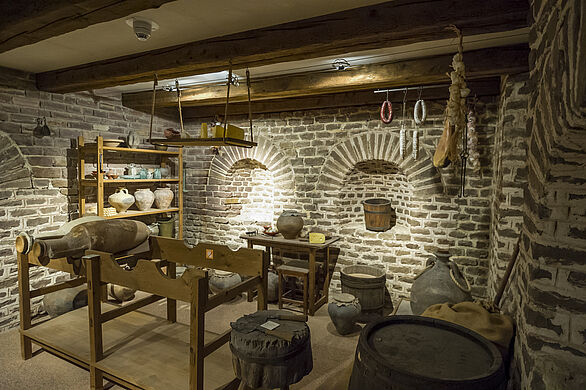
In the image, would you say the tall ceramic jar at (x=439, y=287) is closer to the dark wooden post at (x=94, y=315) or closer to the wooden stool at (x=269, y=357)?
the wooden stool at (x=269, y=357)

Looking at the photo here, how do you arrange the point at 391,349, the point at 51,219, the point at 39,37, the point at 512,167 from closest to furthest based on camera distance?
the point at 391,349
the point at 39,37
the point at 512,167
the point at 51,219

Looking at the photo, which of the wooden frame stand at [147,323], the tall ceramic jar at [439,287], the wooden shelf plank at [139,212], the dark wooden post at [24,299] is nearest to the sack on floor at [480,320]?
Answer: the tall ceramic jar at [439,287]

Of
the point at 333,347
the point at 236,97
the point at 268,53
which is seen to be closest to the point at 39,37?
the point at 268,53

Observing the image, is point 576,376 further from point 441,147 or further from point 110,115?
point 110,115

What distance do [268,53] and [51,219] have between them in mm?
3138

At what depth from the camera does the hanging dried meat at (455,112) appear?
226 centimetres

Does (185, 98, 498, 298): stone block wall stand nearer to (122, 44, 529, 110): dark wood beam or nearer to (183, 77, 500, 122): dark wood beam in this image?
(183, 77, 500, 122): dark wood beam

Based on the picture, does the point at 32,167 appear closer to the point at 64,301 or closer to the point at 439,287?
the point at 64,301

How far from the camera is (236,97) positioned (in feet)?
13.0

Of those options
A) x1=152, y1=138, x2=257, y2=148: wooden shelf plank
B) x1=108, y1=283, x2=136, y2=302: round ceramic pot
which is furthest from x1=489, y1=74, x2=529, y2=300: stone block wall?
x1=108, y1=283, x2=136, y2=302: round ceramic pot

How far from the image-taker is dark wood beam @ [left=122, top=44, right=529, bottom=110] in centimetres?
269

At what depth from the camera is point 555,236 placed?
1314 mm

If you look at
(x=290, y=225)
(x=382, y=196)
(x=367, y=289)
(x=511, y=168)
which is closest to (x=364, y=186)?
(x=382, y=196)

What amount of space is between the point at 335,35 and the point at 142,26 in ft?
4.23
